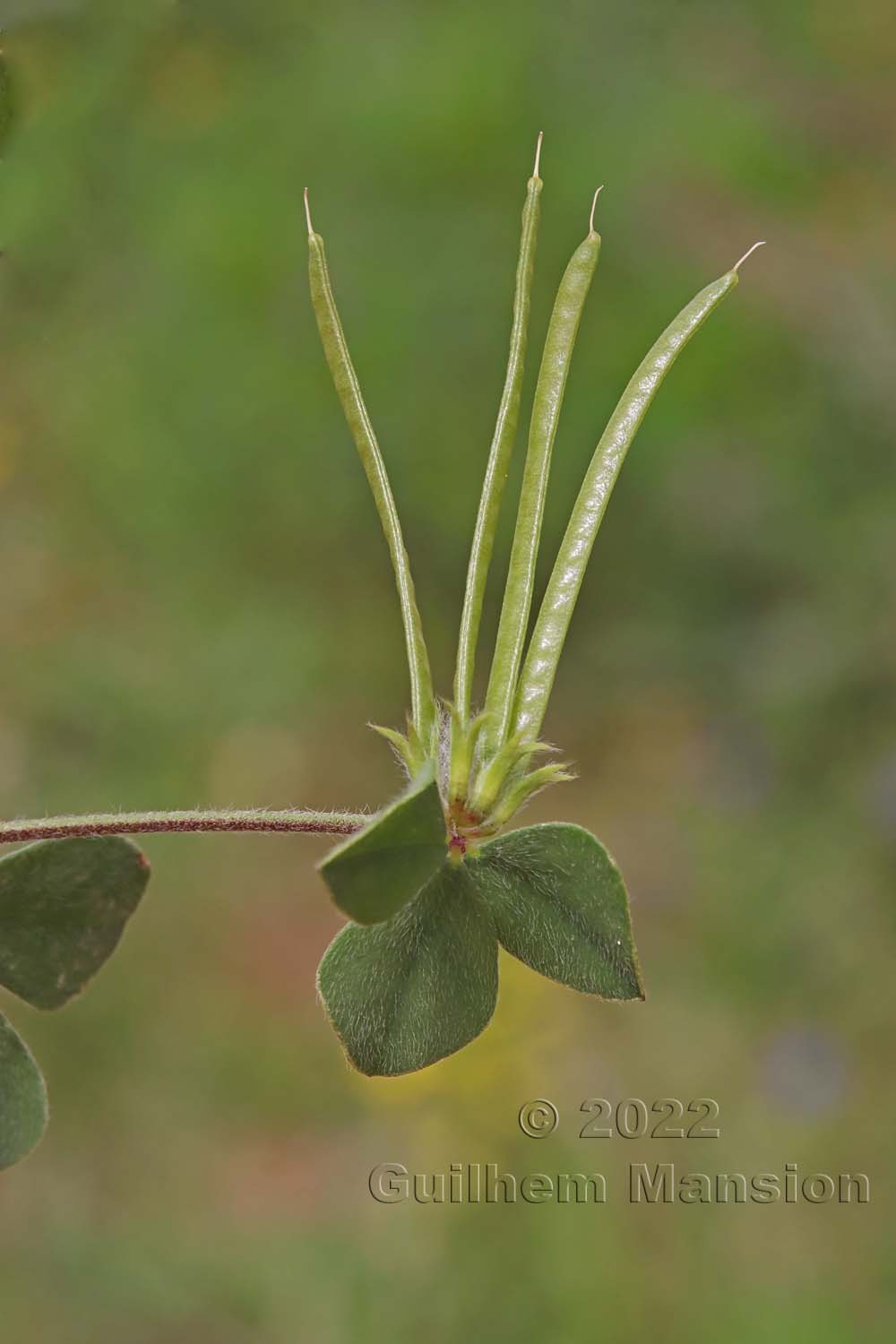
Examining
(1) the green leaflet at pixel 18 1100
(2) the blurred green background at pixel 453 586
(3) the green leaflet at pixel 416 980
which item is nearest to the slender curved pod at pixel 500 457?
(3) the green leaflet at pixel 416 980

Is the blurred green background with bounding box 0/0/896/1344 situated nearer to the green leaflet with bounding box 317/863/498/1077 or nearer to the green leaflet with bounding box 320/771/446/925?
the green leaflet with bounding box 317/863/498/1077

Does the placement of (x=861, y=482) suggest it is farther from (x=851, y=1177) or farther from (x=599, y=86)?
(x=851, y=1177)

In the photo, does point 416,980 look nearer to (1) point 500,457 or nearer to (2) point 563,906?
(2) point 563,906

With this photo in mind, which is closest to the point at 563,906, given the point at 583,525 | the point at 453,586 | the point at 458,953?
the point at 458,953

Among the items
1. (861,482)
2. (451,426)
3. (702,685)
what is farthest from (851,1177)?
(451,426)

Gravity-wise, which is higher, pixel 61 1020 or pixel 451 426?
pixel 451 426

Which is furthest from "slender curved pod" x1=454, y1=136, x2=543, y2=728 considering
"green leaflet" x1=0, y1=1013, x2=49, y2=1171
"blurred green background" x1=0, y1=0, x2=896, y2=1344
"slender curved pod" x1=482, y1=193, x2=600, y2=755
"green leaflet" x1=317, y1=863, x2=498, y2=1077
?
"blurred green background" x1=0, y1=0, x2=896, y2=1344
